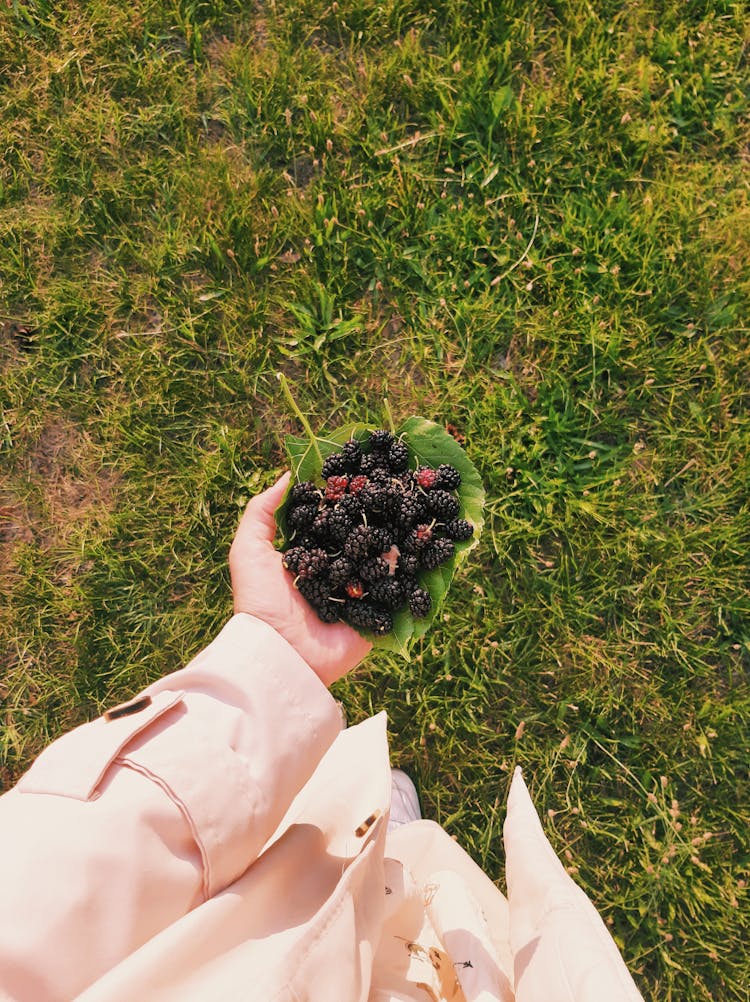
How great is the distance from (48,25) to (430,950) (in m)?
4.01

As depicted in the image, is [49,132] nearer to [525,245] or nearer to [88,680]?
[525,245]

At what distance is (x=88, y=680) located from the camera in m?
3.12

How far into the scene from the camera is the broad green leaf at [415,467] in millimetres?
2277

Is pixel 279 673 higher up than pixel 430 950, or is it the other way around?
pixel 279 673

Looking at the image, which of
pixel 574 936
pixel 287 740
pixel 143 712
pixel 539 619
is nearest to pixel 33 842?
pixel 143 712

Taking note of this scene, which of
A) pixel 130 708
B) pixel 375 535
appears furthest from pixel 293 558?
pixel 130 708

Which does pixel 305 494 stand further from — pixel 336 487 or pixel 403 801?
pixel 403 801

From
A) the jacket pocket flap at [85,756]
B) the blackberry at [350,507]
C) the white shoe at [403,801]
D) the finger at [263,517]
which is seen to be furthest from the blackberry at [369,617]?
the white shoe at [403,801]

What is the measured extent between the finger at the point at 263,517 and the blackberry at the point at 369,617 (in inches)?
15.2

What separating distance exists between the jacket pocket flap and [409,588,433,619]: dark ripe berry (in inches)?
31.0

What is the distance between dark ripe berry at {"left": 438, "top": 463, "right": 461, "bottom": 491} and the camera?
2.31m

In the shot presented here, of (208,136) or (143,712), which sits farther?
(208,136)

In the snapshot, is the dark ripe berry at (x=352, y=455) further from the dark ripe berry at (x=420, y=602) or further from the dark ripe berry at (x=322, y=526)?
the dark ripe berry at (x=420, y=602)

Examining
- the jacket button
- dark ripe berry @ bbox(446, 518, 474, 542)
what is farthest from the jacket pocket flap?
dark ripe berry @ bbox(446, 518, 474, 542)
